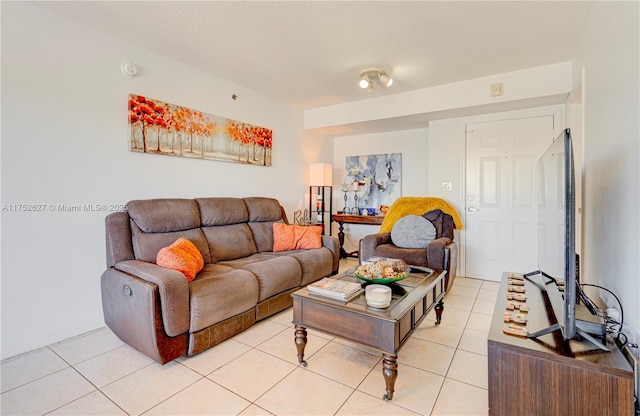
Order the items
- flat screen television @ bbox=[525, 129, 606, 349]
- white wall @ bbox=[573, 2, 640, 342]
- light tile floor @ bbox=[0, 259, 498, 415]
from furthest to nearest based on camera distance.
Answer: light tile floor @ bbox=[0, 259, 498, 415], white wall @ bbox=[573, 2, 640, 342], flat screen television @ bbox=[525, 129, 606, 349]

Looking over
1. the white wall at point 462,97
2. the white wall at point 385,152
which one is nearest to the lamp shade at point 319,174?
the white wall at point 462,97

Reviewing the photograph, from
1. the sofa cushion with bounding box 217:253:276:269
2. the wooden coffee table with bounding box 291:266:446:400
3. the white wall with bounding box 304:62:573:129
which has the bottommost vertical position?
the wooden coffee table with bounding box 291:266:446:400

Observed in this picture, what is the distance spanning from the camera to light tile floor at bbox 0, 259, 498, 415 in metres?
1.51

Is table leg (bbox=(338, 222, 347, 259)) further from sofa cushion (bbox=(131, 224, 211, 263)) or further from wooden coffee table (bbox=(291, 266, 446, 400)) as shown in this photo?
wooden coffee table (bbox=(291, 266, 446, 400))

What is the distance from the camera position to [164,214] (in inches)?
99.8

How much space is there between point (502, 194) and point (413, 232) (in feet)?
3.89

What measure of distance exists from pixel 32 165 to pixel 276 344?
207cm

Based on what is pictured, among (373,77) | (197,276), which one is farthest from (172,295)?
(373,77)

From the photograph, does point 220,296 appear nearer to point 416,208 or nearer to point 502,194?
point 416,208

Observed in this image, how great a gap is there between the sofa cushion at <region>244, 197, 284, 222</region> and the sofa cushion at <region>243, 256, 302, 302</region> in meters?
0.88

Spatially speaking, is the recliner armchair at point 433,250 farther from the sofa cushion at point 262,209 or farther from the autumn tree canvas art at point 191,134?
the autumn tree canvas art at point 191,134

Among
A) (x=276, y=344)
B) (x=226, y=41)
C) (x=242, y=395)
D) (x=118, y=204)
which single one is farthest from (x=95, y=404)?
(x=226, y=41)

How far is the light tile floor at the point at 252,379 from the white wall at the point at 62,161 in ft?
0.90

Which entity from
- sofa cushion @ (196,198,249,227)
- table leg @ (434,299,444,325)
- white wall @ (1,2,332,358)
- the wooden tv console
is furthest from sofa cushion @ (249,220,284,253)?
the wooden tv console
